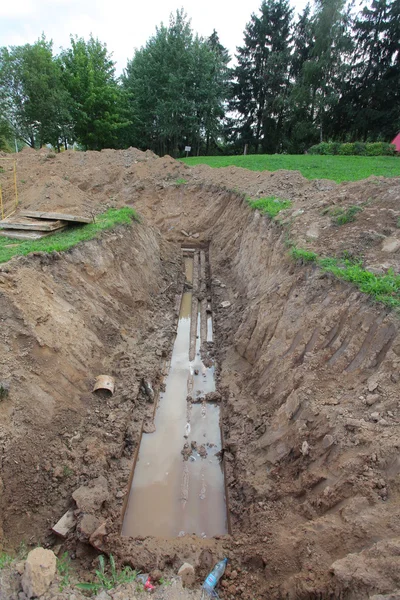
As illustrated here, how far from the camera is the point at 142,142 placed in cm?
3631

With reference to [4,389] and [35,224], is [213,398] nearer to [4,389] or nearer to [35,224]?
[4,389]

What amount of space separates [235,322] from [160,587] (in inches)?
275

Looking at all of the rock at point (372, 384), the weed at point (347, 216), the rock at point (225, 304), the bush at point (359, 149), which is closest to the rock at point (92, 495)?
the rock at point (372, 384)

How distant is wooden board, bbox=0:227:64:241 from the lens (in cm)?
1070

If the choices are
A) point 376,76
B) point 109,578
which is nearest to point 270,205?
point 109,578

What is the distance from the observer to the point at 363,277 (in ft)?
23.9

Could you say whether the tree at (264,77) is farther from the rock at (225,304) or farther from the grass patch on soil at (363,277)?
the grass patch on soil at (363,277)

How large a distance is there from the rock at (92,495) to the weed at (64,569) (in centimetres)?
65

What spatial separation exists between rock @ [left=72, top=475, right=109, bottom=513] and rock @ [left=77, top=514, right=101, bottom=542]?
0.18 meters

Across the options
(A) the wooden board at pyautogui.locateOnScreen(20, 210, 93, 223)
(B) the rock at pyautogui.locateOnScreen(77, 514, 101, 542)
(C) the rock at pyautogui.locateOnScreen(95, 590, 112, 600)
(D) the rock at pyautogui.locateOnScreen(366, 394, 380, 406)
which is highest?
(A) the wooden board at pyautogui.locateOnScreen(20, 210, 93, 223)

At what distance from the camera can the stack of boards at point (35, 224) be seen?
1097 cm

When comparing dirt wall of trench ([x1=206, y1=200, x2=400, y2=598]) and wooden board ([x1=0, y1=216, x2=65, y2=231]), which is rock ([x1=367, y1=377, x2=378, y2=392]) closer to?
dirt wall of trench ([x1=206, y1=200, x2=400, y2=598])

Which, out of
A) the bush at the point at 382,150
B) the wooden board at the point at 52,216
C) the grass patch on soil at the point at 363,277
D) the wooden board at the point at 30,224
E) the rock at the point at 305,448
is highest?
the bush at the point at 382,150

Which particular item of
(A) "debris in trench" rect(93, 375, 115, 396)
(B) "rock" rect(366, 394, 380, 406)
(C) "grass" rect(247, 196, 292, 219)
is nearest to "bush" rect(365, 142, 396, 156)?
(C) "grass" rect(247, 196, 292, 219)
